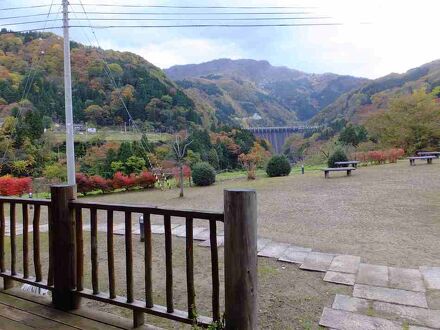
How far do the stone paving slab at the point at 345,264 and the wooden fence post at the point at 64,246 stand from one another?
2431 millimetres

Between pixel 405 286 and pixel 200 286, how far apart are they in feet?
5.79

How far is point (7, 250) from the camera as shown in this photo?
4801mm

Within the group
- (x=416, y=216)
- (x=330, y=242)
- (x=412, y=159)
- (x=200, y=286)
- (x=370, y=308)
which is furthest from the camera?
(x=412, y=159)

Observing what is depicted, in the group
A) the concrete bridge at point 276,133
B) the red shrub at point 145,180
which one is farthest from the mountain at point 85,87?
the concrete bridge at point 276,133

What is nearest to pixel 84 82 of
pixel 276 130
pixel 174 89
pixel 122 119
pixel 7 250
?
pixel 122 119

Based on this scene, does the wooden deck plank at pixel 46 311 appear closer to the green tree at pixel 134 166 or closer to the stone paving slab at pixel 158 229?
the stone paving slab at pixel 158 229

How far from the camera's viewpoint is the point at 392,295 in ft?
9.09

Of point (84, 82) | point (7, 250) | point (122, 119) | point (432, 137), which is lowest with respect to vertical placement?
point (7, 250)

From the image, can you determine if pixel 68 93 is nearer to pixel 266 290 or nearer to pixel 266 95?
pixel 266 290

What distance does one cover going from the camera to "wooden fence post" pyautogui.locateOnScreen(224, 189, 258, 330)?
1.50m

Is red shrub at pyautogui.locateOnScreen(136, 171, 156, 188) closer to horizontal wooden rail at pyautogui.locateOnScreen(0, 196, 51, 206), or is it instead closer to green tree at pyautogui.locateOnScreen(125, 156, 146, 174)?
green tree at pyautogui.locateOnScreen(125, 156, 146, 174)

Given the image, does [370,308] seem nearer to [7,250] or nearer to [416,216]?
[416,216]

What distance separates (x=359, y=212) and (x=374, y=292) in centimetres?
381

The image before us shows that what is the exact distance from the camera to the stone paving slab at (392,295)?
265 cm
